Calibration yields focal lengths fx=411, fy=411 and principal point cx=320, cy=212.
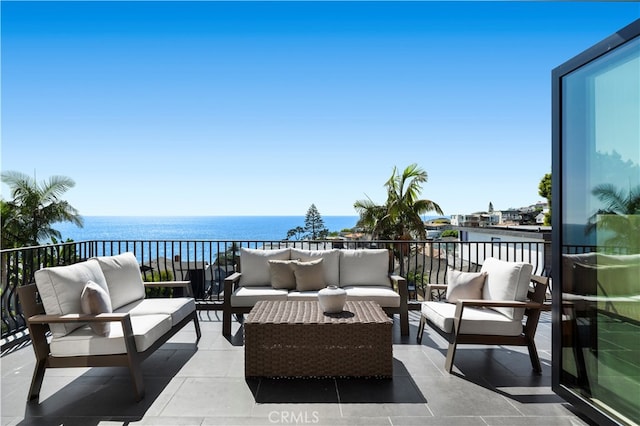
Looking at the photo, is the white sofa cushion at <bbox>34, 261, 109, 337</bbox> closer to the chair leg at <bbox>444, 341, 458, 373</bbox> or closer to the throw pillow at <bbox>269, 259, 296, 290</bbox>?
the throw pillow at <bbox>269, 259, 296, 290</bbox>

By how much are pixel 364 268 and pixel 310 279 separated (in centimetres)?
71

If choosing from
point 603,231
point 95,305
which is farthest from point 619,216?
point 95,305

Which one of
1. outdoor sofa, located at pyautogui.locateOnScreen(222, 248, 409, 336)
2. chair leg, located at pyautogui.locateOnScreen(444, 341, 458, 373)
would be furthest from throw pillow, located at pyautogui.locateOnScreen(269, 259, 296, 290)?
chair leg, located at pyautogui.locateOnScreen(444, 341, 458, 373)

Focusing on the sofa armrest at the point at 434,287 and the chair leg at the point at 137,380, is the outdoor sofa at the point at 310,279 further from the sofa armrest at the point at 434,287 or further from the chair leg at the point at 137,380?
the chair leg at the point at 137,380

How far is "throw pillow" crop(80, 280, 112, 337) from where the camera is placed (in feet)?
9.41

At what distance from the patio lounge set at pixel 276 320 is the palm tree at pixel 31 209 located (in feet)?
27.2

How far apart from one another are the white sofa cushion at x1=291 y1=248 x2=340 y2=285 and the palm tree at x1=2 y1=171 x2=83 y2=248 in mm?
8497

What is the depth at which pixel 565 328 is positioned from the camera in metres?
2.71

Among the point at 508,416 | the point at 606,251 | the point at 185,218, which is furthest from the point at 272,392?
the point at 185,218

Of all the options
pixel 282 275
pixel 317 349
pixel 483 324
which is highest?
pixel 282 275

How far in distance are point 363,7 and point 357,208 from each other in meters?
6.93

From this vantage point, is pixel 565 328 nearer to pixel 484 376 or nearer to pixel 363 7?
pixel 484 376

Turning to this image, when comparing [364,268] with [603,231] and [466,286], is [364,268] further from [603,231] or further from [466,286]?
[603,231]

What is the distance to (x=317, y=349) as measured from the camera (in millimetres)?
3137
